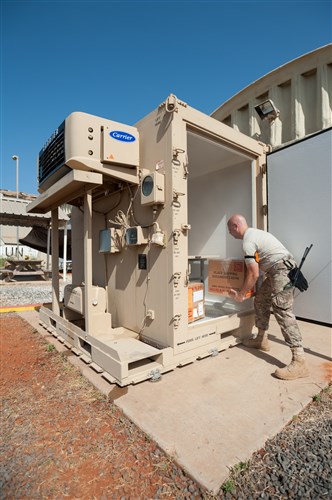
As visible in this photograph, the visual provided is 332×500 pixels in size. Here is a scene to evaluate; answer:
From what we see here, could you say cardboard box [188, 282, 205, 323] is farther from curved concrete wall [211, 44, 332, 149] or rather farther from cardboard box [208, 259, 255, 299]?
curved concrete wall [211, 44, 332, 149]

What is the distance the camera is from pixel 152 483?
125cm

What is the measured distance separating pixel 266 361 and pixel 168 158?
225cm

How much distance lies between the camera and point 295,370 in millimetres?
2221

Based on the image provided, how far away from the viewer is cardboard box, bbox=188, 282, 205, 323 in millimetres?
2836

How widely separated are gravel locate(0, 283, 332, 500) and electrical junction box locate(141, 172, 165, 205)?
6.50 ft

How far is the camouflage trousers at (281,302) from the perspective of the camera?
2338 millimetres

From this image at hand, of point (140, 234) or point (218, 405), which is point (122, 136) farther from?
point (218, 405)

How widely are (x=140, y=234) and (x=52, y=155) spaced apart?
1.46m

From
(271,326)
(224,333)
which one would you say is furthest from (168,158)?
(271,326)

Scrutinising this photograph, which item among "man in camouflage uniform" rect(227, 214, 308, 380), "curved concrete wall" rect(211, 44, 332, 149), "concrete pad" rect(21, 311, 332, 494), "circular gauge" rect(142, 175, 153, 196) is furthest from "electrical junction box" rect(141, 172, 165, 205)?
"curved concrete wall" rect(211, 44, 332, 149)

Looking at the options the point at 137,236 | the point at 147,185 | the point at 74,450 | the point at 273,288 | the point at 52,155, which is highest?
the point at 52,155

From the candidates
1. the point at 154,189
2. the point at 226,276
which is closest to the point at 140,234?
the point at 154,189

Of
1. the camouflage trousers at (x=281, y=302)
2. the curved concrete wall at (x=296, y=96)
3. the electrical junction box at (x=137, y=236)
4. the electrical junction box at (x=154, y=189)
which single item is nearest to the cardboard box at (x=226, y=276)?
the camouflage trousers at (x=281, y=302)

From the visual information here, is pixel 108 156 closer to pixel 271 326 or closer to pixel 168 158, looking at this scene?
pixel 168 158
